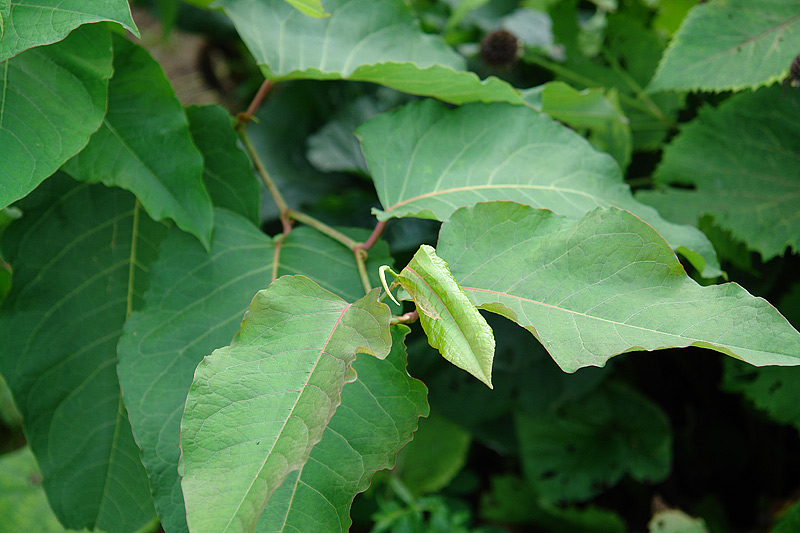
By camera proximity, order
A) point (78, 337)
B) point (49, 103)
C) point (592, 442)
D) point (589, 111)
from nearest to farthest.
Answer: point (49, 103) → point (78, 337) → point (589, 111) → point (592, 442)

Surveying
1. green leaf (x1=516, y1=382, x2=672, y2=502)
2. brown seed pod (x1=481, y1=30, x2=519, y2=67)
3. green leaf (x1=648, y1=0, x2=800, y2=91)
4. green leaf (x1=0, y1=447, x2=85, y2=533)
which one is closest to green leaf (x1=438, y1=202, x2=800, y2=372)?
green leaf (x1=648, y1=0, x2=800, y2=91)

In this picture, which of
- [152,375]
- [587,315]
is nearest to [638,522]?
[587,315]

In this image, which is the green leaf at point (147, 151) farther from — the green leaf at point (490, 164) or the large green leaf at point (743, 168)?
the large green leaf at point (743, 168)

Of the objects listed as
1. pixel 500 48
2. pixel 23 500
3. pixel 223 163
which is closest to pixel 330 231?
pixel 223 163

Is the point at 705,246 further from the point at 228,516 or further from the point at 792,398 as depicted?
the point at 228,516

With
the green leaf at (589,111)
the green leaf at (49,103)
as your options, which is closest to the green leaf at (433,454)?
the green leaf at (589,111)

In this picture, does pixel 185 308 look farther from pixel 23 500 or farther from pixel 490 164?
pixel 23 500
